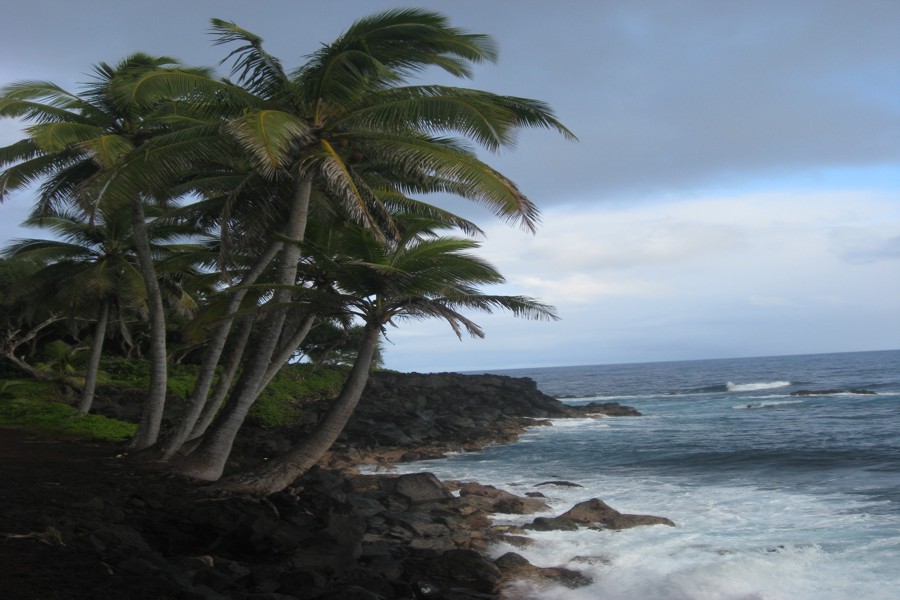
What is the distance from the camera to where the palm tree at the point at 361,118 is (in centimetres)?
988

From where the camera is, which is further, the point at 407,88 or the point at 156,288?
the point at 156,288

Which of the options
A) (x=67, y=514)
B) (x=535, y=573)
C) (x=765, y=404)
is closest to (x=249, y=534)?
(x=67, y=514)

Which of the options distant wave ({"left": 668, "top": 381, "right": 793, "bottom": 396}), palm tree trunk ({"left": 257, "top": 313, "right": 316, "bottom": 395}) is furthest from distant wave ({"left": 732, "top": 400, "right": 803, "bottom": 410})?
palm tree trunk ({"left": 257, "top": 313, "right": 316, "bottom": 395})

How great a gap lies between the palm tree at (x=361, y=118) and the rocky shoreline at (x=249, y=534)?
70.9 inches

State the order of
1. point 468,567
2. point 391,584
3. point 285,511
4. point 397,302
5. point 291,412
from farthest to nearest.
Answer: point 291,412, point 397,302, point 285,511, point 468,567, point 391,584

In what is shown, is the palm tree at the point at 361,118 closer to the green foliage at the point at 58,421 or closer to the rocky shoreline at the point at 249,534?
the rocky shoreline at the point at 249,534

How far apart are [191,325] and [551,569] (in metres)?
6.22

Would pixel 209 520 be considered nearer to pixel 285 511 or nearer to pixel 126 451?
pixel 285 511

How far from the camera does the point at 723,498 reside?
15.1m

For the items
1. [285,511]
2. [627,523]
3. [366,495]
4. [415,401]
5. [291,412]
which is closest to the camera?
[285,511]

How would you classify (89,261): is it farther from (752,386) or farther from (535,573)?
(752,386)

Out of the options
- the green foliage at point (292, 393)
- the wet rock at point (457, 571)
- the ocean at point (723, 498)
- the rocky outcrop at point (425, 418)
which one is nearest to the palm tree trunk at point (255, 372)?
the rocky outcrop at point (425, 418)

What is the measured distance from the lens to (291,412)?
87.3 feet

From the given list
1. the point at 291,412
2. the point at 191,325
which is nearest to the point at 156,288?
the point at 191,325
